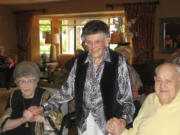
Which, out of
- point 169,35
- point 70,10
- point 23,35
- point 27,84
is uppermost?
point 70,10

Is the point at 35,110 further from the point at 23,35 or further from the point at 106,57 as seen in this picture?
the point at 23,35

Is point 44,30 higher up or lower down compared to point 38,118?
higher up

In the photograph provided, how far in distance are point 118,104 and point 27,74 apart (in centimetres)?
77

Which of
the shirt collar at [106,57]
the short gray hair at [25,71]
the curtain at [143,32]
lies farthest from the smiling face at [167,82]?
the curtain at [143,32]

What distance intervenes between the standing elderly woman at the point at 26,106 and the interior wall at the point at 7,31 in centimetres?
860

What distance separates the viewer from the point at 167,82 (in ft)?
4.01

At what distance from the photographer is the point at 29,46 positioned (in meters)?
10.2

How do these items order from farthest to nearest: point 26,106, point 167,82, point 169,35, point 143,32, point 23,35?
point 23,35, point 143,32, point 169,35, point 26,106, point 167,82

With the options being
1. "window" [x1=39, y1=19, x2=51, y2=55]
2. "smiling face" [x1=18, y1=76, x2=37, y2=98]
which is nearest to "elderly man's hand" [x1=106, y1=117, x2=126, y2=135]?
"smiling face" [x1=18, y1=76, x2=37, y2=98]

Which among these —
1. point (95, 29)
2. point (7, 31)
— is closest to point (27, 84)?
point (95, 29)

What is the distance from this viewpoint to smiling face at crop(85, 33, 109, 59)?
4.86 ft

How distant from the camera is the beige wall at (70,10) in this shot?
726 centimetres

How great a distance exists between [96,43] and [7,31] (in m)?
9.56

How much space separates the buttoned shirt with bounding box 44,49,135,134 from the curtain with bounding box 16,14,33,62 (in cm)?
895
